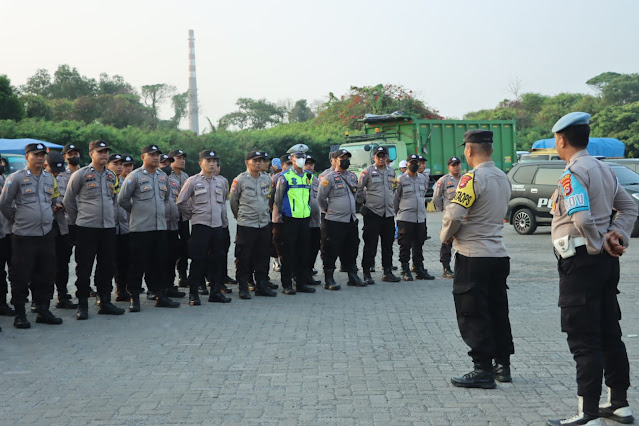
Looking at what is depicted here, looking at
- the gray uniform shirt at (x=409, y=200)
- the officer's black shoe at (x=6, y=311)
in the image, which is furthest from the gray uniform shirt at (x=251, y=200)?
the officer's black shoe at (x=6, y=311)

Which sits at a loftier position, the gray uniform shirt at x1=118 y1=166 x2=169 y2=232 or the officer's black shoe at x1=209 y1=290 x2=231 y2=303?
the gray uniform shirt at x1=118 y1=166 x2=169 y2=232

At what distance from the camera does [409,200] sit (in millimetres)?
12234

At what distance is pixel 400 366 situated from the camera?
6.36 m

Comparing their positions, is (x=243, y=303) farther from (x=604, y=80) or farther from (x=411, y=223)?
(x=604, y=80)

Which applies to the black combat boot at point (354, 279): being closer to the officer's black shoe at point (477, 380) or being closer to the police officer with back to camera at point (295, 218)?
the police officer with back to camera at point (295, 218)

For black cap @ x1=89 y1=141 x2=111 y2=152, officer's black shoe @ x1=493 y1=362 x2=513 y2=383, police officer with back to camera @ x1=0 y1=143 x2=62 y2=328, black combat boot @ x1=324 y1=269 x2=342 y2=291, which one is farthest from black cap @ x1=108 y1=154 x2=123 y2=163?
officer's black shoe @ x1=493 y1=362 x2=513 y2=383

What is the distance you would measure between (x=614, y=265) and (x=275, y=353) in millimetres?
3216

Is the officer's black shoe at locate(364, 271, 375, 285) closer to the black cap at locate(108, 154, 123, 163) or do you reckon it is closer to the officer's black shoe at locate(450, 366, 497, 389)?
the black cap at locate(108, 154, 123, 163)

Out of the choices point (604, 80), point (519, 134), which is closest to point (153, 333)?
point (519, 134)

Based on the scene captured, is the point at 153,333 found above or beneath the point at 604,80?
beneath

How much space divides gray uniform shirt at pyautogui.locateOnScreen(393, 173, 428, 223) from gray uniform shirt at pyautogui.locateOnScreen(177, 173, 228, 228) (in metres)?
3.30

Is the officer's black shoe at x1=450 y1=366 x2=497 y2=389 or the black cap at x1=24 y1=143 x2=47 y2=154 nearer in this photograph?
the officer's black shoe at x1=450 y1=366 x2=497 y2=389

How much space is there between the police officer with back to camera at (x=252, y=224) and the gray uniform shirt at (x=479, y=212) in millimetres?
5024

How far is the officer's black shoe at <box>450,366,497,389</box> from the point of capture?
5.66 meters
